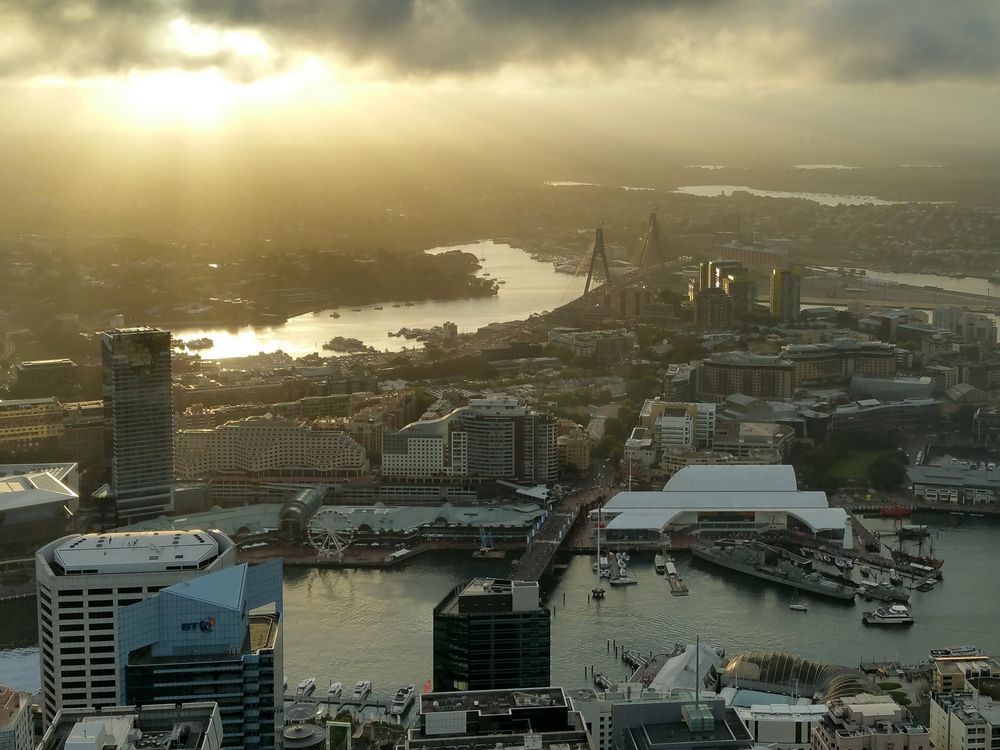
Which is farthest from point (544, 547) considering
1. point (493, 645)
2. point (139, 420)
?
point (493, 645)

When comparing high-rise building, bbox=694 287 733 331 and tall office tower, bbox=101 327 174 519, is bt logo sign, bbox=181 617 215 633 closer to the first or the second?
tall office tower, bbox=101 327 174 519

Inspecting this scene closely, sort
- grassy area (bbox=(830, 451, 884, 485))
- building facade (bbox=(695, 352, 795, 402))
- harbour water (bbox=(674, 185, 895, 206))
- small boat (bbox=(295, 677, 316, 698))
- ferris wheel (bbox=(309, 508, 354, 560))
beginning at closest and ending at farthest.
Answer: small boat (bbox=(295, 677, 316, 698)) < ferris wheel (bbox=(309, 508, 354, 560)) < grassy area (bbox=(830, 451, 884, 485)) < building facade (bbox=(695, 352, 795, 402)) < harbour water (bbox=(674, 185, 895, 206))

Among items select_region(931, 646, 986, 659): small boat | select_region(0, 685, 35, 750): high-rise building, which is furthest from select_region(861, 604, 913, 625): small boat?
select_region(0, 685, 35, 750): high-rise building

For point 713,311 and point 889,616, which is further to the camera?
point 713,311

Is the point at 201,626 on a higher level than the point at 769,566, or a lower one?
higher

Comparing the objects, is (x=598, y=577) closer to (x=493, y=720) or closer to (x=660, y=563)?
(x=660, y=563)

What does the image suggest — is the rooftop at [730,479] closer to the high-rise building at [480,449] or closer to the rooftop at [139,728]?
the high-rise building at [480,449]

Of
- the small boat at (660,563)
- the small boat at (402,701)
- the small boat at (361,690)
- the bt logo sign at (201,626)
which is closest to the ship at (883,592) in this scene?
the small boat at (660,563)
